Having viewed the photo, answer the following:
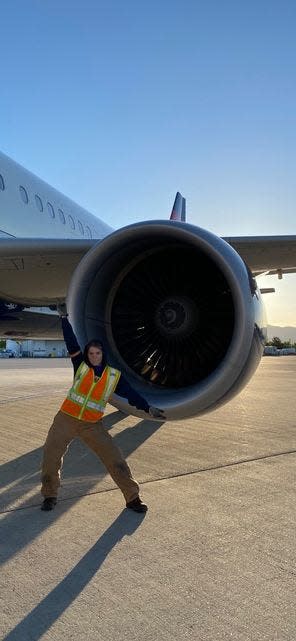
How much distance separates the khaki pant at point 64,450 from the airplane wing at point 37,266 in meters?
1.31

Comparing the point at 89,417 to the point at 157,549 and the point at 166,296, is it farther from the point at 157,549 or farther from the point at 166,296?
the point at 166,296

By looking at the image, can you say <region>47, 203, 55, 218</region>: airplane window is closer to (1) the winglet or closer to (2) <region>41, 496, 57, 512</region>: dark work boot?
(2) <region>41, 496, 57, 512</region>: dark work boot

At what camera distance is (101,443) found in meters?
3.62

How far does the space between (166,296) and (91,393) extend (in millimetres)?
1302

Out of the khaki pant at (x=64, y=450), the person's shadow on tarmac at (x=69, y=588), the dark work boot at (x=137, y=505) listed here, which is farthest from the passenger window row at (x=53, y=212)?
the person's shadow on tarmac at (x=69, y=588)

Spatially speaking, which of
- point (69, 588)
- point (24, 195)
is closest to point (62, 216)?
point (24, 195)

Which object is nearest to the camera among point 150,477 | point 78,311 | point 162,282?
point 78,311

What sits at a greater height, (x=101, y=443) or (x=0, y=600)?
(x=101, y=443)

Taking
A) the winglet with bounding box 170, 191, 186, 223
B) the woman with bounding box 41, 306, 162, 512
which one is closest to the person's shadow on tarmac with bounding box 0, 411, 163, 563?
the woman with bounding box 41, 306, 162, 512

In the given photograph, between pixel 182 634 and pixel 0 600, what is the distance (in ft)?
2.69

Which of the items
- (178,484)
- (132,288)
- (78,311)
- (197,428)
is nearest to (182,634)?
(178,484)

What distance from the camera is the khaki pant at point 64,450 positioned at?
357 cm

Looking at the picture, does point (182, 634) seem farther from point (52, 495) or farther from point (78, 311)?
point (78, 311)

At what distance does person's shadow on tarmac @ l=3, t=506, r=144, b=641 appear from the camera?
2.03 metres
